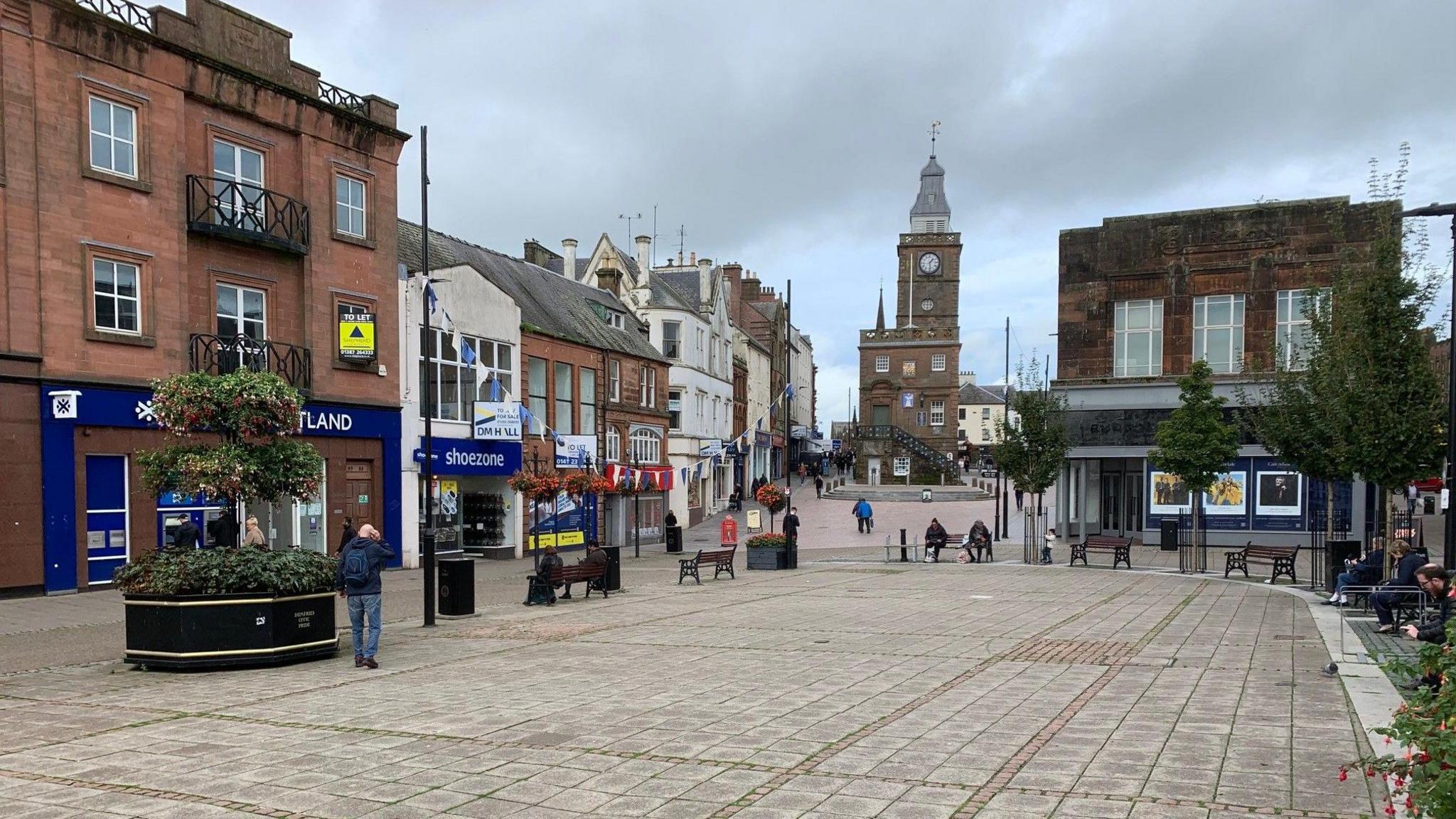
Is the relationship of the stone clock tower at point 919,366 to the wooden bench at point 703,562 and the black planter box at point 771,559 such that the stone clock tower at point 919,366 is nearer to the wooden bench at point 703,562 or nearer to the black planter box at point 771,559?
the black planter box at point 771,559

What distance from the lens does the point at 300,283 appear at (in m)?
25.4

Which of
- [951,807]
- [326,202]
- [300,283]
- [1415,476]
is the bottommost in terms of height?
[951,807]

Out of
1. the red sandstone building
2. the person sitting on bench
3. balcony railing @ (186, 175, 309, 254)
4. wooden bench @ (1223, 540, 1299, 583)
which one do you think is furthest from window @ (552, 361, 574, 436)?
wooden bench @ (1223, 540, 1299, 583)

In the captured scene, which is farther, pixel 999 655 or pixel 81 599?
pixel 81 599

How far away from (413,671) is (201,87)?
671 inches

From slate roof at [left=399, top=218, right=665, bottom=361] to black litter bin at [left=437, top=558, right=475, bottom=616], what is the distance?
1484 cm

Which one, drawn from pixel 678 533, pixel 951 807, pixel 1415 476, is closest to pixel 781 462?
pixel 678 533

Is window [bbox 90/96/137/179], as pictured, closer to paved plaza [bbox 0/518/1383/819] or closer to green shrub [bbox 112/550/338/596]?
green shrub [bbox 112/550/338/596]

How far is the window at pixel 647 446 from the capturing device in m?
41.1

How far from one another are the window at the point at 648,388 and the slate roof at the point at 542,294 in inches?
26.0

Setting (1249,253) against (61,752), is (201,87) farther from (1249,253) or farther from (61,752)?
(1249,253)

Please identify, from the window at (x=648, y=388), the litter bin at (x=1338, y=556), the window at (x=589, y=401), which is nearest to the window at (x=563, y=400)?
the window at (x=589, y=401)

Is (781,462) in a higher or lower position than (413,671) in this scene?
higher

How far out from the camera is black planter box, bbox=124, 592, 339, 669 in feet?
38.3
